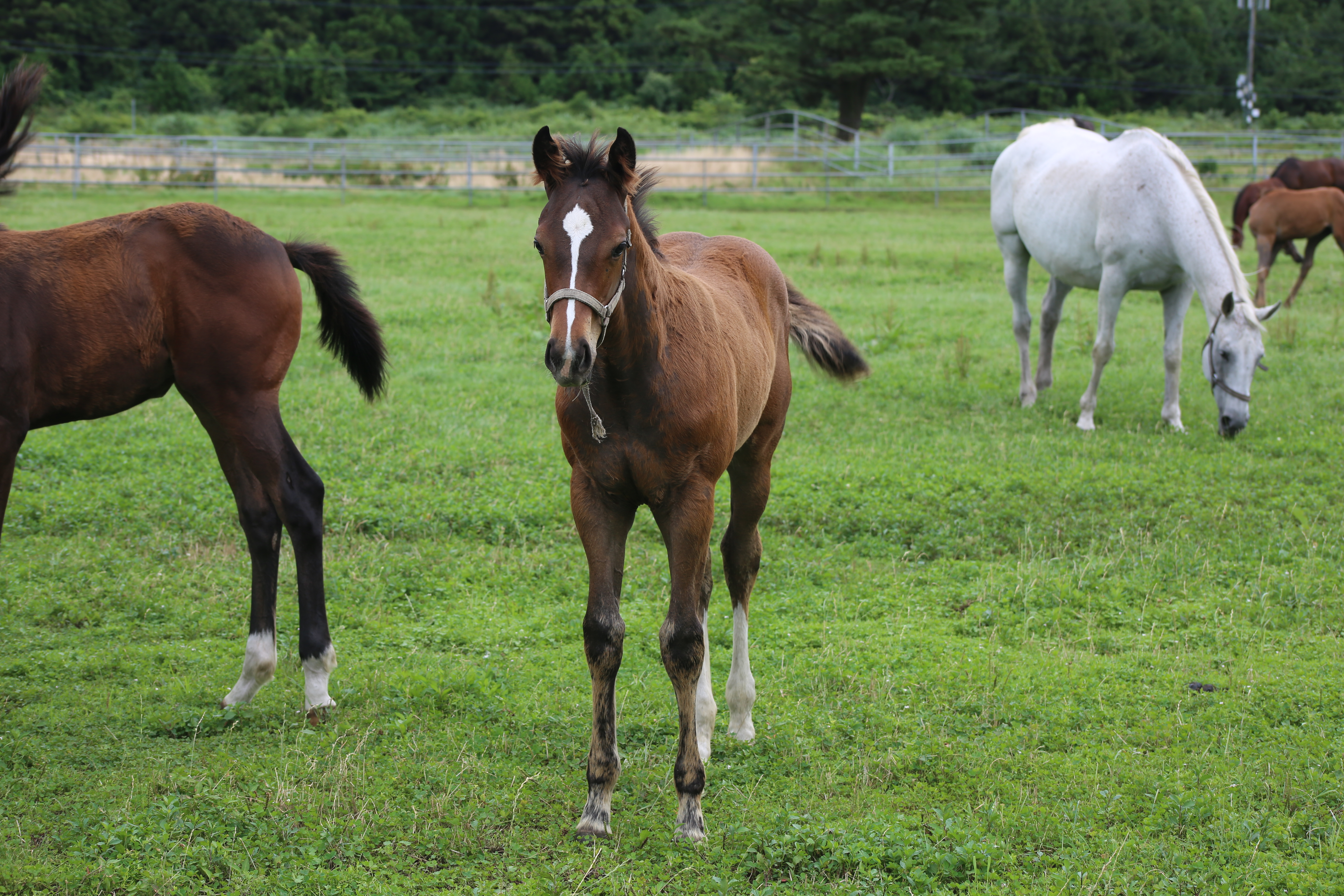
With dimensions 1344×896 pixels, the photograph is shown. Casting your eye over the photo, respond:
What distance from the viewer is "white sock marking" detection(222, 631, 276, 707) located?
4.71 m

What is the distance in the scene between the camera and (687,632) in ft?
12.0

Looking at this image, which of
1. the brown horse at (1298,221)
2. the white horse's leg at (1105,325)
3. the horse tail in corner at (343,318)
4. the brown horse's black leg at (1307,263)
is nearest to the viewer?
the horse tail in corner at (343,318)

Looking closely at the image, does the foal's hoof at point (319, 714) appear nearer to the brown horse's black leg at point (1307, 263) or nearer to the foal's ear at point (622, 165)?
the foal's ear at point (622, 165)

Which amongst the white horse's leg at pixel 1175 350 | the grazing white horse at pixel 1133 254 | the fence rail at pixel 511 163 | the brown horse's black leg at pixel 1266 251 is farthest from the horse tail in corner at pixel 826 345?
the fence rail at pixel 511 163

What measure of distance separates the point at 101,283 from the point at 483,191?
23.0m

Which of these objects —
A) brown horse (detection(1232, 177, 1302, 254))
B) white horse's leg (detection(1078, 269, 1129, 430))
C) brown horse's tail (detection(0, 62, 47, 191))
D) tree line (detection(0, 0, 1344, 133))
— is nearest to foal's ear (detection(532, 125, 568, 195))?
brown horse's tail (detection(0, 62, 47, 191))

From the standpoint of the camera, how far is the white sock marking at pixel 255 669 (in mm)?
4707

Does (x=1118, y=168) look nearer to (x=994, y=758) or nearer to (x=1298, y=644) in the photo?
(x=1298, y=644)

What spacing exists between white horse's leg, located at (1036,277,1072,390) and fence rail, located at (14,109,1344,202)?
1359cm

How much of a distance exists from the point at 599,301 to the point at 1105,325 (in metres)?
7.23

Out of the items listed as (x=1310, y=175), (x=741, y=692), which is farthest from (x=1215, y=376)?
(x=1310, y=175)

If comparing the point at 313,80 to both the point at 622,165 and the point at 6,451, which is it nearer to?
the point at 6,451

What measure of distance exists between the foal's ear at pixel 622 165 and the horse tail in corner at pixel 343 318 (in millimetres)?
2282

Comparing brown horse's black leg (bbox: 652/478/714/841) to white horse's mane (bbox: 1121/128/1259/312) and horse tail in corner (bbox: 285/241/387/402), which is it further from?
white horse's mane (bbox: 1121/128/1259/312)
